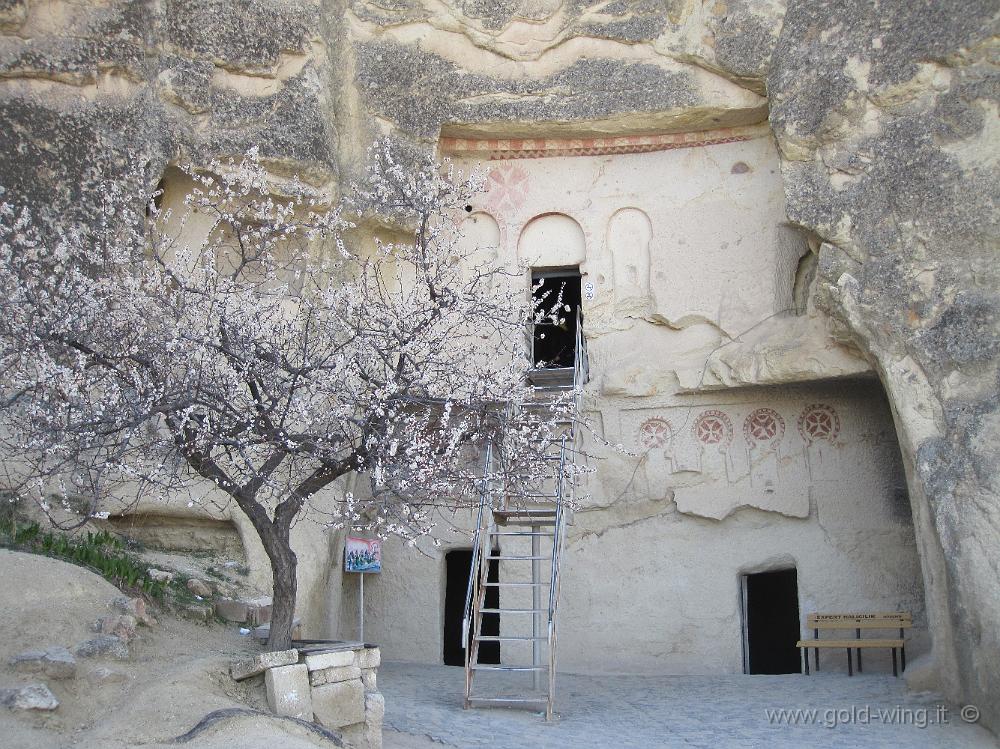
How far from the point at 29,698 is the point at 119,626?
1.05 meters

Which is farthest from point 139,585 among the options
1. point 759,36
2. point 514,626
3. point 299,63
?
point 759,36

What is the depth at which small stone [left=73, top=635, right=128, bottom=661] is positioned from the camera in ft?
23.0

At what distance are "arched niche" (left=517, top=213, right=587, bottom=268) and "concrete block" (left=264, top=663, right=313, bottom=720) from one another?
601 cm

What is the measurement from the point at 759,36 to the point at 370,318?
16.2ft

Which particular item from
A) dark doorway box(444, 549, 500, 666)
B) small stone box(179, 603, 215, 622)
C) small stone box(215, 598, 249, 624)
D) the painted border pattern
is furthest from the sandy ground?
the painted border pattern

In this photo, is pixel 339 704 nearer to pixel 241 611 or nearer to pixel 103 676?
pixel 103 676

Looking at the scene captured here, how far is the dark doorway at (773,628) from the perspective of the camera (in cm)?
1351

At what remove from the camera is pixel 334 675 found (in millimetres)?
7188

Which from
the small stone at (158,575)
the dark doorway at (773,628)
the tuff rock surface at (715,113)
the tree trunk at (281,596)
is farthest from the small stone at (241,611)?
the dark doorway at (773,628)

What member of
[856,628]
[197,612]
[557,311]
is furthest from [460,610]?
[197,612]

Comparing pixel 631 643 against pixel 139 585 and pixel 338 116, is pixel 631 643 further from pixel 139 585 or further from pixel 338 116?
pixel 338 116

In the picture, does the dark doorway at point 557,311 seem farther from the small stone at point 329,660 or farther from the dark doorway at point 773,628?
the small stone at point 329,660

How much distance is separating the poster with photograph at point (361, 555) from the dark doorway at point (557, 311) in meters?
2.48

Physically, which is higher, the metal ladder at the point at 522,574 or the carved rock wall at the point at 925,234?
the carved rock wall at the point at 925,234
